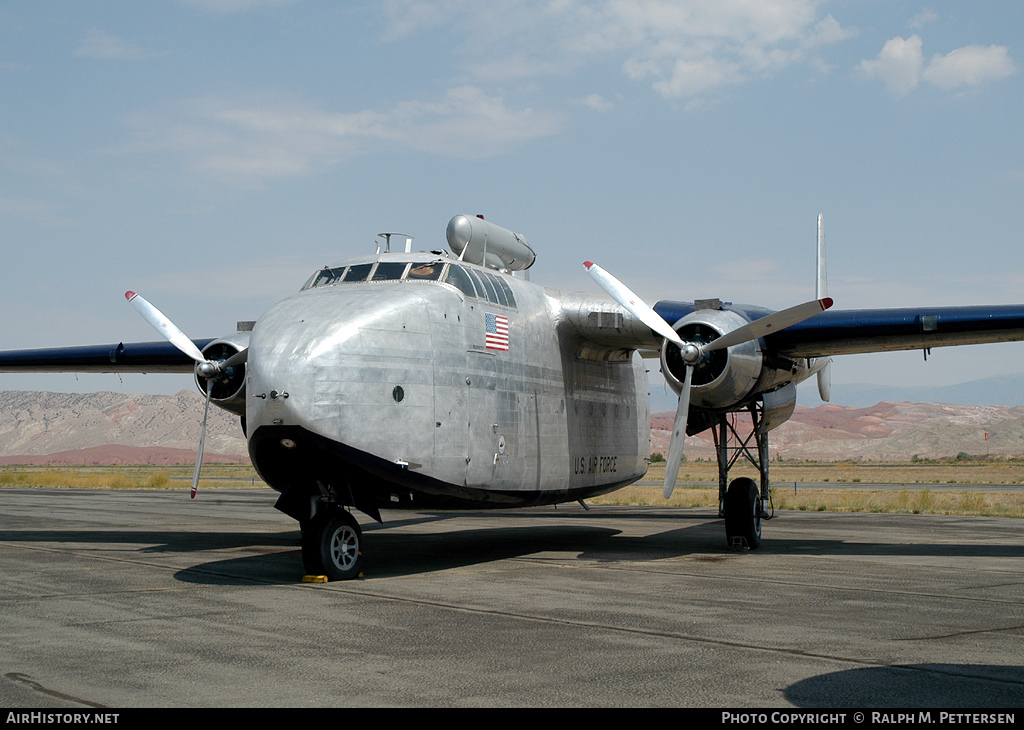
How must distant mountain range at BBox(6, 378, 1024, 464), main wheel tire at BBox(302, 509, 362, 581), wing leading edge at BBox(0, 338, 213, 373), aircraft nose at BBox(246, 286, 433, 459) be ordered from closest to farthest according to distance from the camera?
aircraft nose at BBox(246, 286, 433, 459)
main wheel tire at BBox(302, 509, 362, 581)
wing leading edge at BBox(0, 338, 213, 373)
distant mountain range at BBox(6, 378, 1024, 464)

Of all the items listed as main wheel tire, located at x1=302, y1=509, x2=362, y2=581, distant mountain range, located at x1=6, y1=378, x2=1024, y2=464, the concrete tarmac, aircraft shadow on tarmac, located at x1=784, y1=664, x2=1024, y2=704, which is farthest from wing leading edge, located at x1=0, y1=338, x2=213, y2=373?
distant mountain range, located at x1=6, y1=378, x2=1024, y2=464

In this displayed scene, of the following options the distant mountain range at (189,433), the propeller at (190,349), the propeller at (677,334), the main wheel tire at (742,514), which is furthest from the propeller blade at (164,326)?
the distant mountain range at (189,433)

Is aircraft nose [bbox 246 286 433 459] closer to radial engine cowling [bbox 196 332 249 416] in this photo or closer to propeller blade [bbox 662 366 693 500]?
radial engine cowling [bbox 196 332 249 416]

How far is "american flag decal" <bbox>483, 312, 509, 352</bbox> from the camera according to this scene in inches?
527

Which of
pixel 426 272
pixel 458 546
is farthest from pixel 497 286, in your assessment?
pixel 458 546

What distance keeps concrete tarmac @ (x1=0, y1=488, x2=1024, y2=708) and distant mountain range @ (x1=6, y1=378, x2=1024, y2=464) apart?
10122 cm

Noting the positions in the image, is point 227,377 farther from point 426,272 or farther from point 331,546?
point 331,546

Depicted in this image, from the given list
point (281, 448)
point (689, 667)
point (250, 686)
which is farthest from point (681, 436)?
point (250, 686)

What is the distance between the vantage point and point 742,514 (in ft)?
51.3

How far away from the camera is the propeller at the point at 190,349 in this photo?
49.4 feet

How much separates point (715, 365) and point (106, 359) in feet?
41.7

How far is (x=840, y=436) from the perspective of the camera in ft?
515

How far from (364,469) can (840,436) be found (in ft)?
515

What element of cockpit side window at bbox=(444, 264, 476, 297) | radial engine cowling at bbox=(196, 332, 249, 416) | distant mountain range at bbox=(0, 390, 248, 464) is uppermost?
cockpit side window at bbox=(444, 264, 476, 297)
